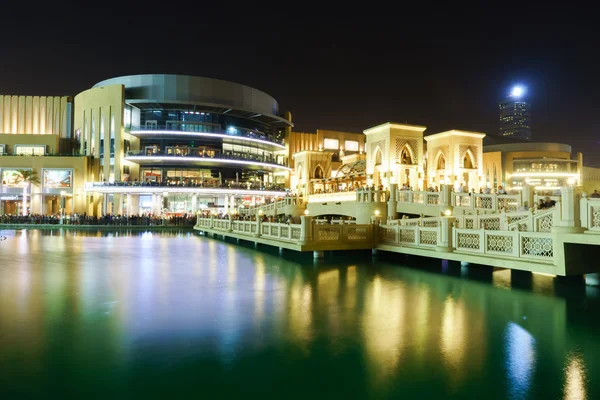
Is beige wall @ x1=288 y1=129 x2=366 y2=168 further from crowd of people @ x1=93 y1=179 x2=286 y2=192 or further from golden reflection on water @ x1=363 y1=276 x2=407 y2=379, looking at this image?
golden reflection on water @ x1=363 y1=276 x2=407 y2=379

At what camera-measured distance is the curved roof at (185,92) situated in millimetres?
58125

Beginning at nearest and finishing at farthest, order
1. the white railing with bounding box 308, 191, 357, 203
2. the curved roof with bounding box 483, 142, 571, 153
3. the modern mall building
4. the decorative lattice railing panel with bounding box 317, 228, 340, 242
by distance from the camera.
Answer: the decorative lattice railing panel with bounding box 317, 228, 340, 242 → the white railing with bounding box 308, 191, 357, 203 → the curved roof with bounding box 483, 142, 571, 153 → the modern mall building

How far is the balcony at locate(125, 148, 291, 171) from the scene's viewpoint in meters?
55.4

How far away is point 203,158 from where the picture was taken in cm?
5703

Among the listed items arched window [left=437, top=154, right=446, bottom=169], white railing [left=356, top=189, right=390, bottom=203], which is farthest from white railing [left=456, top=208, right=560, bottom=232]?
arched window [left=437, top=154, right=446, bottom=169]

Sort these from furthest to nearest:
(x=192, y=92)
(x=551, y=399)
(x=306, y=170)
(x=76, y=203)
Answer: (x=192, y=92) → (x=76, y=203) → (x=306, y=170) → (x=551, y=399)

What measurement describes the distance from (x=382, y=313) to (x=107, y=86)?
56.0m

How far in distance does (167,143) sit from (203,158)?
5.58m

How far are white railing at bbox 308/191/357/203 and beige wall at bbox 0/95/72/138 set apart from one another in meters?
43.2

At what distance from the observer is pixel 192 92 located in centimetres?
5981

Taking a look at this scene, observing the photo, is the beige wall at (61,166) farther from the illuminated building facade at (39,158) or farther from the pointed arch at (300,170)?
the pointed arch at (300,170)

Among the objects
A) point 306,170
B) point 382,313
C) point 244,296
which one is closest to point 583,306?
point 382,313

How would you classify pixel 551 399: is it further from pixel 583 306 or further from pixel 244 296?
pixel 244 296

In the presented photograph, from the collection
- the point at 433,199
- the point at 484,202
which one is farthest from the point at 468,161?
the point at 484,202
